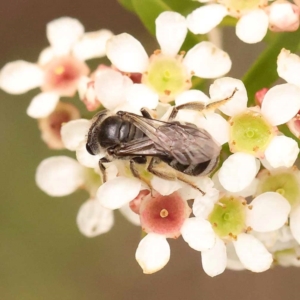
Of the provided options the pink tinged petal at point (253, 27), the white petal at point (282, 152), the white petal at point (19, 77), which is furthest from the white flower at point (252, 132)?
the white petal at point (19, 77)

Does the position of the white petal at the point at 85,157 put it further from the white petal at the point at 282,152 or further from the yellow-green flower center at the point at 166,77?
the white petal at the point at 282,152

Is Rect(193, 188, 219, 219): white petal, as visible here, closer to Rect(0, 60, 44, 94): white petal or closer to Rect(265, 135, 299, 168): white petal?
Rect(265, 135, 299, 168): white petal

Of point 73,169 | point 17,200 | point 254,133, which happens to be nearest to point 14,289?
point 17,200

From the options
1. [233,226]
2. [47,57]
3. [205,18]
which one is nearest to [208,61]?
[205,18]

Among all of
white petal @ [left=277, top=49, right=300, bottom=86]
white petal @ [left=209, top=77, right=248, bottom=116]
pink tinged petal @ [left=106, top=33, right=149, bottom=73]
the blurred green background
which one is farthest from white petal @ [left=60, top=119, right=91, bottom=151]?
the blurred green background

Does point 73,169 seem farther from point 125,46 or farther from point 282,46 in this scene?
point 282,46

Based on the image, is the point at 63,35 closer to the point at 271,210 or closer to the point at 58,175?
the point at 58,175
